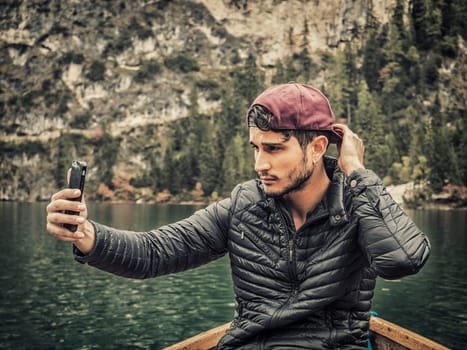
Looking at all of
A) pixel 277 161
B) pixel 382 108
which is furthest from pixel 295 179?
pixel 382 108

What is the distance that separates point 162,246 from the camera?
313 cm

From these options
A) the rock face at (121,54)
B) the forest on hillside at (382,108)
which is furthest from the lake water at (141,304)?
the rock face at (121,54)

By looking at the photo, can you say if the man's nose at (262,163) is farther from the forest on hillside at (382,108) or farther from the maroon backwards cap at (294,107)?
the forest on hillside at (382,108)

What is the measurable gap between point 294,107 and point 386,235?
82cm

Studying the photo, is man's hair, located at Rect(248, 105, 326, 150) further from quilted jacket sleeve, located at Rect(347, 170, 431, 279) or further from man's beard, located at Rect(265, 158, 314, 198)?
quilted jacket sleeve, located at Rect(347, 170, 431, 279)

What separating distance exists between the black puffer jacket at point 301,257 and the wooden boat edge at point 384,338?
7.97 ft

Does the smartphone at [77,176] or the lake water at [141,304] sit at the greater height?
the smartphone at [77,176]

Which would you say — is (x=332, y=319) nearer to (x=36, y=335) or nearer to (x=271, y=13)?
(x=36, y=335)

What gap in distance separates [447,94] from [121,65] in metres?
69.2

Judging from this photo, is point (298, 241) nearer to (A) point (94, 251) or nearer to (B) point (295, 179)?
(B) point (295, 179)

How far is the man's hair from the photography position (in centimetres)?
293

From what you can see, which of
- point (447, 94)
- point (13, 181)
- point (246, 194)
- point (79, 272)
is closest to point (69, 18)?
point (13, 181)

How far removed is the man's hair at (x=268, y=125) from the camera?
2.93 m

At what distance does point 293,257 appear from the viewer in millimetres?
3012
